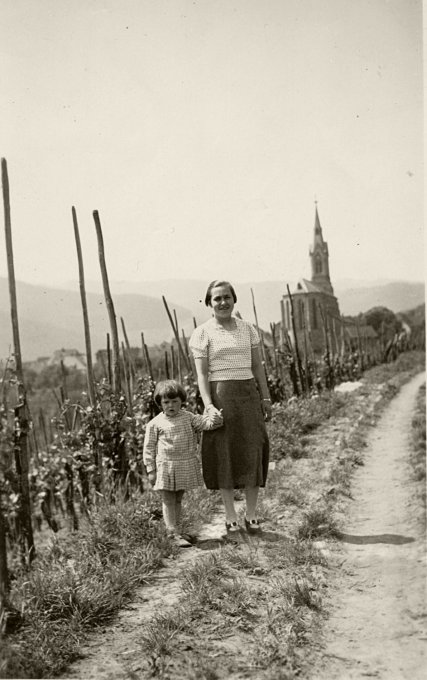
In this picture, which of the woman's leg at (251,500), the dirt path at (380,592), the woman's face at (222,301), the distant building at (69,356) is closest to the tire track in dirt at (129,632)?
the woman's leg at (251,500)

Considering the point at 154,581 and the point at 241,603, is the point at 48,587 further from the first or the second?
the point at 241,603

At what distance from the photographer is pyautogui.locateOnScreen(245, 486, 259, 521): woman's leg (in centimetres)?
383

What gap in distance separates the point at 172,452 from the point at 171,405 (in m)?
0.33

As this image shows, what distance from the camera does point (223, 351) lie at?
3.80 metres

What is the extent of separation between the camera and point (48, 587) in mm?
2871

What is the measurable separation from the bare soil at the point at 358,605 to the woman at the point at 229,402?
18.5 inches

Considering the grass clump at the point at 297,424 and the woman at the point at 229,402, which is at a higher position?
the woman at the point at 229,402

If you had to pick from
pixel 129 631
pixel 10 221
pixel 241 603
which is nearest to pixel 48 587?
pixel 129 631

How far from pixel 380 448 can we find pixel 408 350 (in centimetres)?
3584

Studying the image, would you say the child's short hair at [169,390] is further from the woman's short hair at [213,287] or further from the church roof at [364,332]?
the church roof at [364,332]

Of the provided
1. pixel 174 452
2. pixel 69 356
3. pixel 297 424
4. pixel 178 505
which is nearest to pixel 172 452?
pixel 174 452

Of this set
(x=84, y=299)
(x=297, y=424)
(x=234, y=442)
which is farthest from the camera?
(x=297, y=424)

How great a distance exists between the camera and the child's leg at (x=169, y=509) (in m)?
3.82

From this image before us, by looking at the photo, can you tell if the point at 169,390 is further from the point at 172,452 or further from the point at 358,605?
the point at 358,605
